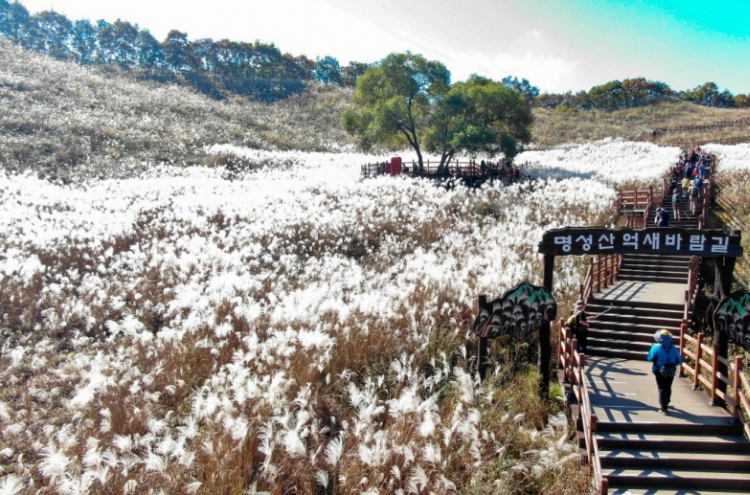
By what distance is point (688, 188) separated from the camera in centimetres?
2212

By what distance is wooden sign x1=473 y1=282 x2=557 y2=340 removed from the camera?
356 inches

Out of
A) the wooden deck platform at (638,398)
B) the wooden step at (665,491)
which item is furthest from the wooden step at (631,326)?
the wooden step at (665,491)

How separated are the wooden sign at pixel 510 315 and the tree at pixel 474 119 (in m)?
22.6

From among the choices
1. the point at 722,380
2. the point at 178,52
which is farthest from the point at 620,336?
the point at 178,52

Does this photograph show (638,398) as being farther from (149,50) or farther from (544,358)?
(149,50)

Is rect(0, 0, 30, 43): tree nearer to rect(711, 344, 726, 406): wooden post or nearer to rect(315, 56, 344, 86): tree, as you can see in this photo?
rect(315, 56, 344, 86): tree

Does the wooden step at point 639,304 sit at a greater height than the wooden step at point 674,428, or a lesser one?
greater

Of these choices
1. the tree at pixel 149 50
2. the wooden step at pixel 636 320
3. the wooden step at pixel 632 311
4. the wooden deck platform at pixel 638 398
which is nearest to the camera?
the wooden deck platform at pixel 638 398

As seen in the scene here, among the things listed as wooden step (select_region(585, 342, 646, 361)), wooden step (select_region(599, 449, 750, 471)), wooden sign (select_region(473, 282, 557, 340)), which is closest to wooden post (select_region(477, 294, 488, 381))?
wooden sign (select_region(473, 282, 557, 340))

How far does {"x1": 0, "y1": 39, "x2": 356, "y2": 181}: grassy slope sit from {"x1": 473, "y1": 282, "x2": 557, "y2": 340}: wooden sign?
27.3m

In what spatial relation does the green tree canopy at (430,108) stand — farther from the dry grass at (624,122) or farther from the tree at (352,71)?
the tree at (352,71)

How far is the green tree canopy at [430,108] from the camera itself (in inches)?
1250

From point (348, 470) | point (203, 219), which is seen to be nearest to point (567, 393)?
point (348, 470)

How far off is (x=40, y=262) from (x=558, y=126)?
208 feet
